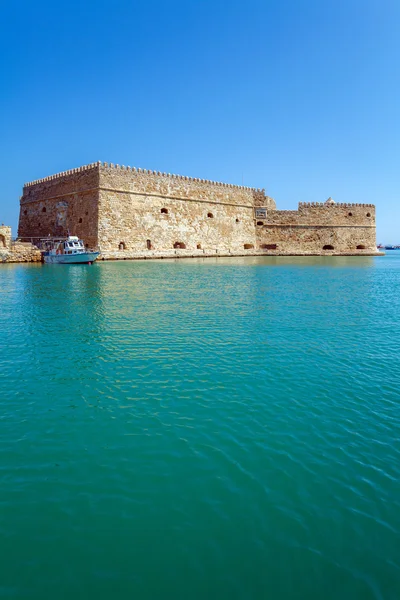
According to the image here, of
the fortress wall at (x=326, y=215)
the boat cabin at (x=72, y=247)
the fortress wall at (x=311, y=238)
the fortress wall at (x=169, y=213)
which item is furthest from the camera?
the fortress wall at (x=311, y=238)

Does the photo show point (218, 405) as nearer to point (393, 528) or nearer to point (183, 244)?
point (393, 528)

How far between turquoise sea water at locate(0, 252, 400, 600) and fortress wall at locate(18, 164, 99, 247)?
19829 mm

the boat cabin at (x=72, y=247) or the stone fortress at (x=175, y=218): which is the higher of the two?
the stone fortress at (x=175, y=218)

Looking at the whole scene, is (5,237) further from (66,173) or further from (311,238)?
Result: (311,238)

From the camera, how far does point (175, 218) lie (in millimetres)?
29047

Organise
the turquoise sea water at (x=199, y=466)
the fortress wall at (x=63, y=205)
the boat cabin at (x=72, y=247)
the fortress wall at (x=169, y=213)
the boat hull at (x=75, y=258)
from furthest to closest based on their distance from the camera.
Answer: the fortress wall at (x=169, y=213) → the fortress wall at (x=63, y=205) → the boat cabin at (x=72, y=247) → the boat hull at (x=75, y=258) → the turquoise sea water at (x=199, y=466)

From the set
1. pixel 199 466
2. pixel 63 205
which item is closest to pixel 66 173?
pixel 63 205

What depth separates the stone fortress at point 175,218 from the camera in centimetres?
2566

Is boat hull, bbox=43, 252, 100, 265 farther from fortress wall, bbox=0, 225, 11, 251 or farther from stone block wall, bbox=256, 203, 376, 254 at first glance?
stone block wall, bbox=256, 203, 376, 254

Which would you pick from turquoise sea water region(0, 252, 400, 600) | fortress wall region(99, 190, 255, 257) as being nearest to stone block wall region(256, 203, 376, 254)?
fortress wall region(99, 190, 255, 257)

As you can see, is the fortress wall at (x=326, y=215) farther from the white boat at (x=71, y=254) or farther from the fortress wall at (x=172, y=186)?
the white boat at (x=71, y=254)

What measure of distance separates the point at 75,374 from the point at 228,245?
2885 centimetres

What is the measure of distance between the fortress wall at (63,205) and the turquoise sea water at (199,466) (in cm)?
1983

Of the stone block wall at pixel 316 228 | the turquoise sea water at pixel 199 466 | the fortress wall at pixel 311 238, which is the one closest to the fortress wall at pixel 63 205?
the stone block wall at pixel 316 228
